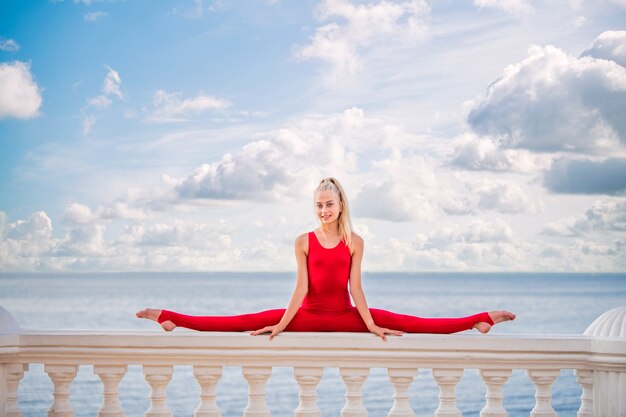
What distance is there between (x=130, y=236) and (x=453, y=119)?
2114cm

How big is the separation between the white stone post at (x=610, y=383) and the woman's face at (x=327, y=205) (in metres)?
1.37

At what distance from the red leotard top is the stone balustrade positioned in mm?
319

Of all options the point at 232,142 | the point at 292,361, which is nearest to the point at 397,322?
the point at 292,361

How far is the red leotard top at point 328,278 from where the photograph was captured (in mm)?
4297

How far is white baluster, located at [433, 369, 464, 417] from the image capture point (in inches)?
158

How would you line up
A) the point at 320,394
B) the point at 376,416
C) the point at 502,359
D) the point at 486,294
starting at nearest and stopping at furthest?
1. the point at 502,359
2. the point at 376,416
3. the point at 320,394
4. the point at 486,294

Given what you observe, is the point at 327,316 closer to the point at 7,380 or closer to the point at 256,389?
the point at 256,389

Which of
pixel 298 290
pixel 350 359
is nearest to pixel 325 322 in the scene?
pixel 298 290

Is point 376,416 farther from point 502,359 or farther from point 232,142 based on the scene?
point 232,142

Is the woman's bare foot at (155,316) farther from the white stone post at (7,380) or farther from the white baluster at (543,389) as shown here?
Result: the white baluster at (543,389)

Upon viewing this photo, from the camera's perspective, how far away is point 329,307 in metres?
4.29

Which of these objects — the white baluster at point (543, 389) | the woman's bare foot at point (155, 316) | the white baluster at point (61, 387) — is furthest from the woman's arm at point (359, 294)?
the white baluster at point (61, 387)

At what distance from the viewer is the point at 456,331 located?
13.6 ft

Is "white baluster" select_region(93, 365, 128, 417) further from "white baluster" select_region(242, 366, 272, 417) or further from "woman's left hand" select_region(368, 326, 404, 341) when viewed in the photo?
"woman's left hand" select_region(368, 326, 404, 341)
